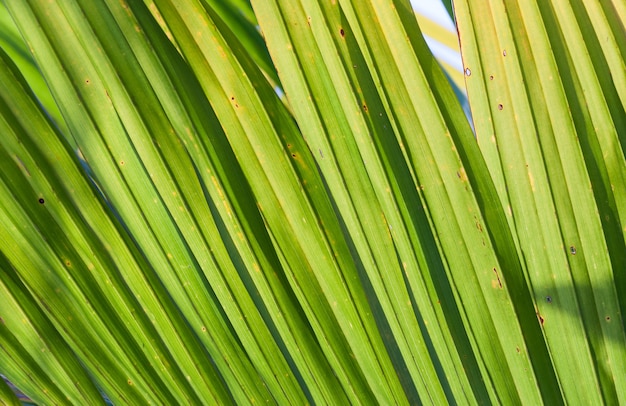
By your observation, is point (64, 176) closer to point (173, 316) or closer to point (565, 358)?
point (173, 316)

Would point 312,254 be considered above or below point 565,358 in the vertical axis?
above

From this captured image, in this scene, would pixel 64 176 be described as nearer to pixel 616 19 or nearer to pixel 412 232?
pixel 412 232

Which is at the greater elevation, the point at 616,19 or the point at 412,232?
the point at 616,19

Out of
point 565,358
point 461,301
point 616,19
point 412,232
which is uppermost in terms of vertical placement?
point 616,19

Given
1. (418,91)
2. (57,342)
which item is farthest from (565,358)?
(57,342)

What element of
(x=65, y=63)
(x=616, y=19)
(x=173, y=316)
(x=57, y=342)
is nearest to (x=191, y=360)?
(x=173, y=316)

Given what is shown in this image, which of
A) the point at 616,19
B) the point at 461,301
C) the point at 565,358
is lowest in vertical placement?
the point at 565,358
